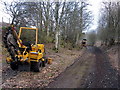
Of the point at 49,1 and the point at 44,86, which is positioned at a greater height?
the point at 49,1

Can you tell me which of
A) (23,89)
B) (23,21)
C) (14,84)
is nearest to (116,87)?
(23,89)

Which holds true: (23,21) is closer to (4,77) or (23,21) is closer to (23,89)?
(4,77)

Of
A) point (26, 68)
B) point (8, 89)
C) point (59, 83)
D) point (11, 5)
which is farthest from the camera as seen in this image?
point (11, 5)

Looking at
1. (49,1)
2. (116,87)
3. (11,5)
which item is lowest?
(116,87)

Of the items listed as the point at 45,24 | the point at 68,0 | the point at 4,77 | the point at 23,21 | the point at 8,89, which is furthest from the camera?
the point at 45,24

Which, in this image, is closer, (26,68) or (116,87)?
(116,87)

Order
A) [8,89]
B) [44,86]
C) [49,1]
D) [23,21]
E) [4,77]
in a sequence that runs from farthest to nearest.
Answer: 1. [49,1]
2. [23,21]
3. [4,77]
4. [44,86]
5. [8,89]

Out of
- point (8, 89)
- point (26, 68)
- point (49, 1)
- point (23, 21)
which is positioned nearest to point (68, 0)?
point (49, 1)

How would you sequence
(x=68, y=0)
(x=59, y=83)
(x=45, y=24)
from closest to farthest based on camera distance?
(x=59, y=83) < (x=68, y=0) < (x=45, y=24)

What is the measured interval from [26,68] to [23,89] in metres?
3.07

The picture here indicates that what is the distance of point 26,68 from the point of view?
9766mm

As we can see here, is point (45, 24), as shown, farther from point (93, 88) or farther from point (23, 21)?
point (93, 88)

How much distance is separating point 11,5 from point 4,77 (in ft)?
32.4

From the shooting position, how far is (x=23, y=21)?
1750 centimetres
